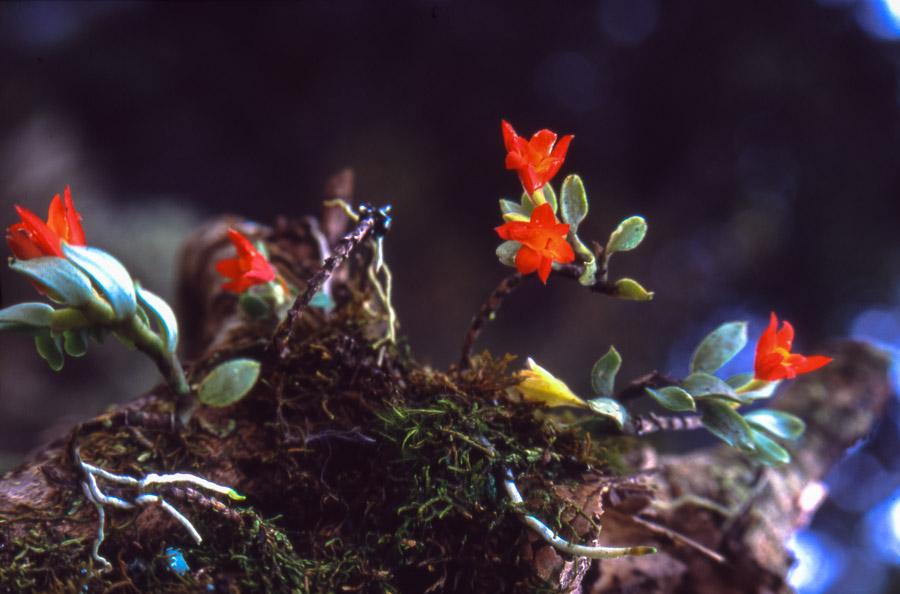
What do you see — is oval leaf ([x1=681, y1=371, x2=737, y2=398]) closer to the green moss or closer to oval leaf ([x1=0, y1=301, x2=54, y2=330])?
the green moss

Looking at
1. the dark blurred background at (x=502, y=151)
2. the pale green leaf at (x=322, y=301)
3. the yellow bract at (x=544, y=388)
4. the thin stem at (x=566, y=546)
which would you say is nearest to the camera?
the thin stem at (x=566, y=546)

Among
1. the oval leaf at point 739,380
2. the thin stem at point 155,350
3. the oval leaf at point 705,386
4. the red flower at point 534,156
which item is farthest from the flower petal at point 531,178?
the thin stem at point 155,350

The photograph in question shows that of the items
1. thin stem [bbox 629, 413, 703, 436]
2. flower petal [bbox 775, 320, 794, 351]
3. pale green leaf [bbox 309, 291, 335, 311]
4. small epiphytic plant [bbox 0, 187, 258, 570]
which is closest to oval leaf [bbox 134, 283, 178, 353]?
small epiphytic plant [bbox 0, 187, 258, 570]

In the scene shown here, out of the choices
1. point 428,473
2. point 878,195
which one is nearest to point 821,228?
point 878,195

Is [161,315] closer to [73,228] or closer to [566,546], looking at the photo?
[73,228]

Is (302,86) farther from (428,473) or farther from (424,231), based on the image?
(428,473)

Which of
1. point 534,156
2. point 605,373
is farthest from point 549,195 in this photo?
point 605,373

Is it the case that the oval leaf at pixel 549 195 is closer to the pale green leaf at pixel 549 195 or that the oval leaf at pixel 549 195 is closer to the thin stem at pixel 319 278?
the pale green leaf at pixel 549 195

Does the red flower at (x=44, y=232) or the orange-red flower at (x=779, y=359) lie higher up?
the red flower at (x=44, y=232)
